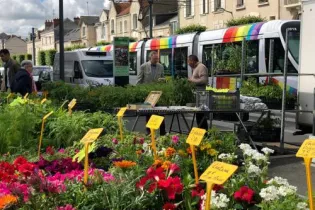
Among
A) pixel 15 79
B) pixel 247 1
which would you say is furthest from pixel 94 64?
pixel 247 1

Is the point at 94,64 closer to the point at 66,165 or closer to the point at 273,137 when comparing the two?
the point at 273,137

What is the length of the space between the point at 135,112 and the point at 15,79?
249cm

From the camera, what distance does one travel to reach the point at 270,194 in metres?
2.78

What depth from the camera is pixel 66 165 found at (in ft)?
12.5

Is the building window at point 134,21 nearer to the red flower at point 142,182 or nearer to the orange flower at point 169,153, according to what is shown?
the orange flower at point 169,153

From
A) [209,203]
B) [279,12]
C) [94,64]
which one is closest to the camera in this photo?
[209,203]

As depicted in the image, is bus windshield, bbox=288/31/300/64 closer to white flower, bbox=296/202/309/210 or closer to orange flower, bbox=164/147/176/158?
orange flower, bbox=164/147/176/158

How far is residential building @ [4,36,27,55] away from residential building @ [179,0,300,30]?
8405cm

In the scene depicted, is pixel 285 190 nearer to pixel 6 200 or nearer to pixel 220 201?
pixel 220 201

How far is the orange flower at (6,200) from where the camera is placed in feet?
8.28

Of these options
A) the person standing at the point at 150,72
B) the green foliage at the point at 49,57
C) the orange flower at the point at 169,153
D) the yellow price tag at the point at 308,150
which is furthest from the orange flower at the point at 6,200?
the green foliage at the point at 49,57

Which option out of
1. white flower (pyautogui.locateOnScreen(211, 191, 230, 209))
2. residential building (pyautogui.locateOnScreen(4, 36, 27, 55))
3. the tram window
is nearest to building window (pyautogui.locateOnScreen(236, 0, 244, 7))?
the tram window

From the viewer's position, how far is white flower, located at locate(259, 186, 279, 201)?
2.75 metres

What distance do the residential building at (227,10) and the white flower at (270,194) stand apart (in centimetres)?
3029
